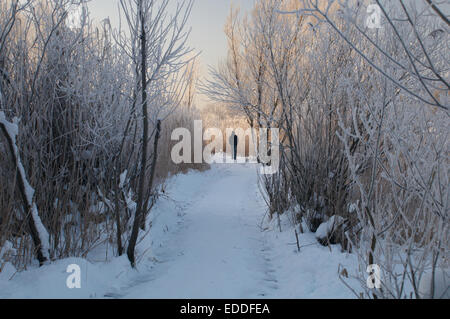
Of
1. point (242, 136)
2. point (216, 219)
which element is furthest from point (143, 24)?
point (242, 136)

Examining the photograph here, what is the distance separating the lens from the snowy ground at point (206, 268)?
2623mm

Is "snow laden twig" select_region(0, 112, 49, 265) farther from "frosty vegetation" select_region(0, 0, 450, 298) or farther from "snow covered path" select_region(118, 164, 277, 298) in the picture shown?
"snow covered path" select_region(118, 164, 277, 298)

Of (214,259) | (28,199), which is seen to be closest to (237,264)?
(214,259)

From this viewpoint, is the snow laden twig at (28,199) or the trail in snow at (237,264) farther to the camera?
the trail in snow at (237,264)

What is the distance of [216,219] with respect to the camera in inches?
215

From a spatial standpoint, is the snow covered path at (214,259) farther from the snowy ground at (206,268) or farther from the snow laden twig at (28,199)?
the snow laden twig at (28,199)

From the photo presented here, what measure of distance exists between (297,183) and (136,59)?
2.50 metres

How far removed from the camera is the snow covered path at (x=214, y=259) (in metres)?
2.84

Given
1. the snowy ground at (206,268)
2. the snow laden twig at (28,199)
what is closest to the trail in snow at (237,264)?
the snowy ground at (206,268)

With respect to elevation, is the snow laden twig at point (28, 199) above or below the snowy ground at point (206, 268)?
above

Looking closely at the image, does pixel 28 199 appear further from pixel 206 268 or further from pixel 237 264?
pixel 237 264

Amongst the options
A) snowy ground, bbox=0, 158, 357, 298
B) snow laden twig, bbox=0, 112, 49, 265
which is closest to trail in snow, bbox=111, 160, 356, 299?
snowy ground, bbox=0, 158, 357, 298

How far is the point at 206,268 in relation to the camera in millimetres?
3316
